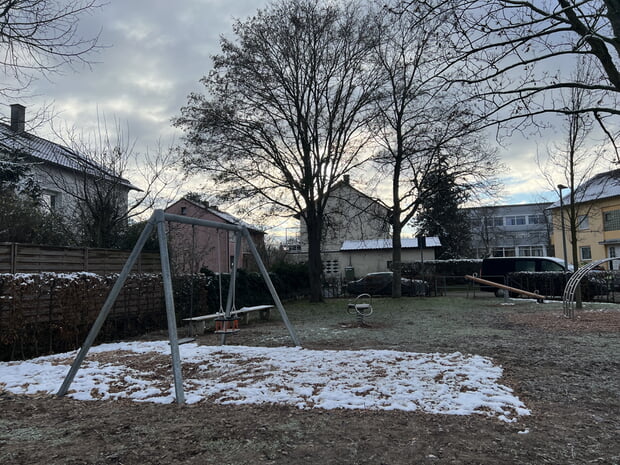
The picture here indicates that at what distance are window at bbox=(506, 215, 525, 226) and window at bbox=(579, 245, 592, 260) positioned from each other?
2380 cm

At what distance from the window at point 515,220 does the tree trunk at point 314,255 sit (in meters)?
51.5

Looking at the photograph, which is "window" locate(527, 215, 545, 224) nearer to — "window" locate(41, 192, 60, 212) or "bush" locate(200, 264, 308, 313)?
"bush" locate(200, 264, 308, 313)

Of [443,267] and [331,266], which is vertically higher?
[331,266]

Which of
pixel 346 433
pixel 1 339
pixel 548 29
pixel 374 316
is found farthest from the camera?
pixel 374 316

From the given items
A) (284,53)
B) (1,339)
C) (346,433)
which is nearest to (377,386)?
(346,433)

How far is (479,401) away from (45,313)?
24.5ft

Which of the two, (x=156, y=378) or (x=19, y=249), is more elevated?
(x=19, y=249)

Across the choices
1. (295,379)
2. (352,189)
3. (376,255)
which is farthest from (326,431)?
(376,255)

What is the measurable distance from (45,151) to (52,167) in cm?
244

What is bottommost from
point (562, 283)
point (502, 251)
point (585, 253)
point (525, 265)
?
Result: point (562, 283)

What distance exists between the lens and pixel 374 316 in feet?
44.3

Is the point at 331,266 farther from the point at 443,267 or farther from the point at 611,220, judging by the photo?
the point at 611,220

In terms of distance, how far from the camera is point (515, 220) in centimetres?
6259

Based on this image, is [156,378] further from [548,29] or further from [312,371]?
[548,29]
